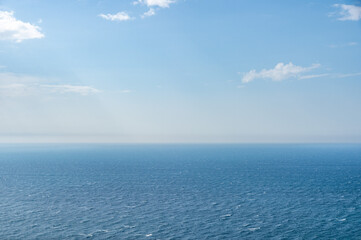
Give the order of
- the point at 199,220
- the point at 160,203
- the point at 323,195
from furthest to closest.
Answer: the point at 323,195
the point at 160,203
the point at 199,220

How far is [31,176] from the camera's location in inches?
6161

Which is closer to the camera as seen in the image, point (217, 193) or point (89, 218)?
point (89, 218)

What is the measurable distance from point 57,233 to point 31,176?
4106 inches

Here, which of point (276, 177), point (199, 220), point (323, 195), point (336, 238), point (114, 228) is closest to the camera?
point (336, 238)

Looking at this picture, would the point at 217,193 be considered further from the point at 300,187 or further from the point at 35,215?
the point at 35,215

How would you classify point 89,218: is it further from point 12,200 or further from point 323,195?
point 323,195

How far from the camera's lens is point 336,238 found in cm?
6391

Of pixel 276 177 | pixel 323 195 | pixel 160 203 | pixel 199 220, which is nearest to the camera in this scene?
pixel 199 220

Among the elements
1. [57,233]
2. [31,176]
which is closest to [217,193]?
[57,233]

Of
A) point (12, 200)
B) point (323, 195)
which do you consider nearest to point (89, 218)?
point (12, 200)

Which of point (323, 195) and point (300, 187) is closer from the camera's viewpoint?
point (323, 195)

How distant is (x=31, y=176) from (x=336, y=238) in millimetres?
150415

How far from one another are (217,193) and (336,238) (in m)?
49.7

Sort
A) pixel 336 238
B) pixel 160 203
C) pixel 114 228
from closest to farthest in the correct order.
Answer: pixel 336 238 → pixel 114 228 → pixel 160 203
